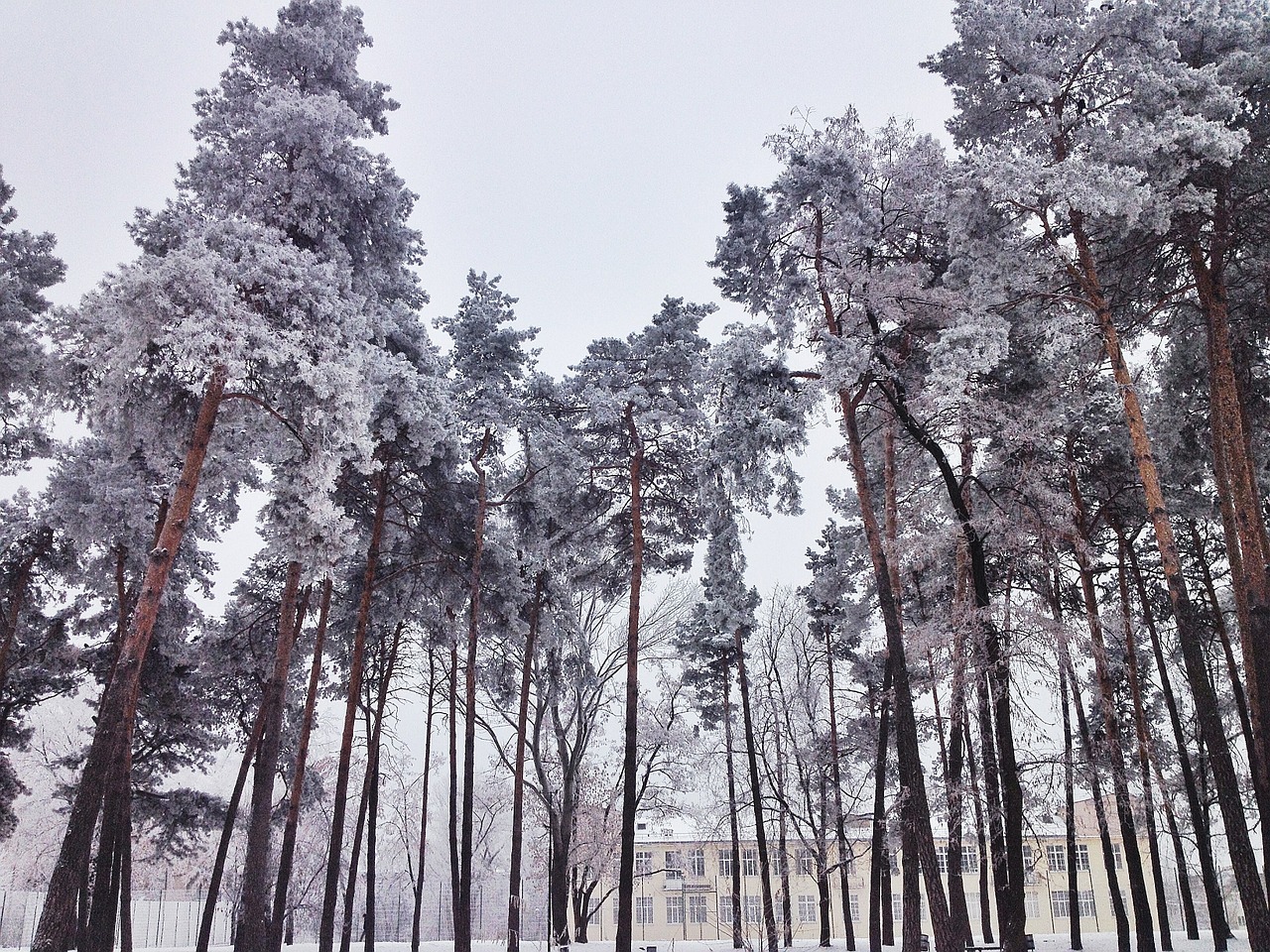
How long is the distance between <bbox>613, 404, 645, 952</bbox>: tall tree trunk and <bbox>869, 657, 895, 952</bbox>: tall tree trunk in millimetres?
4413

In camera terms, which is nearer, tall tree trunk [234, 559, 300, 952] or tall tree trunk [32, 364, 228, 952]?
tall tree trunk [32, 364, 228, 952]

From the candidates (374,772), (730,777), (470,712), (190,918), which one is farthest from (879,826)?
(190,918)

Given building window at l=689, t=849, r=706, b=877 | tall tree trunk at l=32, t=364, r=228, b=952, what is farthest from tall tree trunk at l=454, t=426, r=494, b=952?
building window at l=689, t=849, r=706, b=877

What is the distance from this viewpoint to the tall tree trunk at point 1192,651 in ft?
32.7

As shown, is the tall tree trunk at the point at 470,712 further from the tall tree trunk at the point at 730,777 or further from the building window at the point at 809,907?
the building window at the point at 809,907

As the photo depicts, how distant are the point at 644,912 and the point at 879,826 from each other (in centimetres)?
4668

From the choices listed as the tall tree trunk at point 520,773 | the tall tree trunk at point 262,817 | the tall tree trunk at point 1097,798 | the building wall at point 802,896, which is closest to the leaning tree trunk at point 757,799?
the tall tree trunk at point 520,773

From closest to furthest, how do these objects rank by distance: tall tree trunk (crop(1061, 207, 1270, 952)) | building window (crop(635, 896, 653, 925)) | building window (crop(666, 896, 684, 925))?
tall tree trunk (crop(1061, 207, 1270, 952)) → building window (crop(635, 896, 653, 925)) → building window (crop(666, 896, 684, 925))

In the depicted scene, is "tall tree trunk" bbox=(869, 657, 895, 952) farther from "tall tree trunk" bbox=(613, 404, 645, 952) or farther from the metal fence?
the metal fence

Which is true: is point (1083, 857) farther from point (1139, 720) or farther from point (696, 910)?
point (1139, 720)

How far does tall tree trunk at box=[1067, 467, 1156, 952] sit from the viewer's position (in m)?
13.7

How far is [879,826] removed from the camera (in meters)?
16.9

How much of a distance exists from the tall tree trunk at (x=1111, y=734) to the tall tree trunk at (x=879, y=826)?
341 centimetres

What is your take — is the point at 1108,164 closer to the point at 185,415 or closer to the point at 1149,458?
the point at 1149,458
